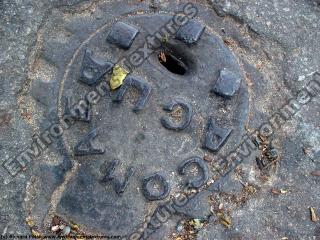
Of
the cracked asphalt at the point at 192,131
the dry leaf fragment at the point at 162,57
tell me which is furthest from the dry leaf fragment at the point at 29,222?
the dry leaf fragment at the point at 162,57

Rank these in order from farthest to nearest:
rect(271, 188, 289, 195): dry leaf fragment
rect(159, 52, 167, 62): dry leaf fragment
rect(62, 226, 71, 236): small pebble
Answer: rect(159, 52, 167, 62): dry leaf fragment → rect(271, 188, 289, 195): dry leaf fragment → rect(62, 226, 71, 236): small pebble

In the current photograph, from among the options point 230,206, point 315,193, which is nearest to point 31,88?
point 230,206

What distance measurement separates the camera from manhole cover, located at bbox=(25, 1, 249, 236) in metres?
2.25

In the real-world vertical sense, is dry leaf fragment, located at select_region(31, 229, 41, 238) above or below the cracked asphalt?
below

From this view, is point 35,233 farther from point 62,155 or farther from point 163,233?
point 163,233

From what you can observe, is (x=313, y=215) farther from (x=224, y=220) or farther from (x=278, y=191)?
(x=224, y=220)

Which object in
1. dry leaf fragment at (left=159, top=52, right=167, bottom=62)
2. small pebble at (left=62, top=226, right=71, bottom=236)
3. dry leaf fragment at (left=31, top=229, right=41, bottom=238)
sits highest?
Answer: dry leaf fragment at (left=159, top=52, right=167, bottom=62)

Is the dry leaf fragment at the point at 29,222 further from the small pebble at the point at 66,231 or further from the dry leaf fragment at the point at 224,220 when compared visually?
the dry leaf fragment at the point at 224,220

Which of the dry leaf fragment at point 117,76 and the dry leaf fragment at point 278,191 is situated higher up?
the dry leaf fragment at point 117,76

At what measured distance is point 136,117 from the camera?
2309 millimetres

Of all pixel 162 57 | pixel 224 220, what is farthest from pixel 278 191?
pixel 162 57

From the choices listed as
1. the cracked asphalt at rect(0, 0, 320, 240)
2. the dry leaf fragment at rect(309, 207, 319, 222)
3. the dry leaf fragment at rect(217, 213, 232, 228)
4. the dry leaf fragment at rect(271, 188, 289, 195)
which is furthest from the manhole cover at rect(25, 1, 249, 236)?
the dry leaf fragment at rect(309, 207, 319, 222)

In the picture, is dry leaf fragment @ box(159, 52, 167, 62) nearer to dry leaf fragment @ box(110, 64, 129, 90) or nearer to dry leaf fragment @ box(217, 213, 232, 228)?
dry leaf fragment @ box(110, 64, 129, 90)

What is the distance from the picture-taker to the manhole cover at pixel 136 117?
2252 millimetres
